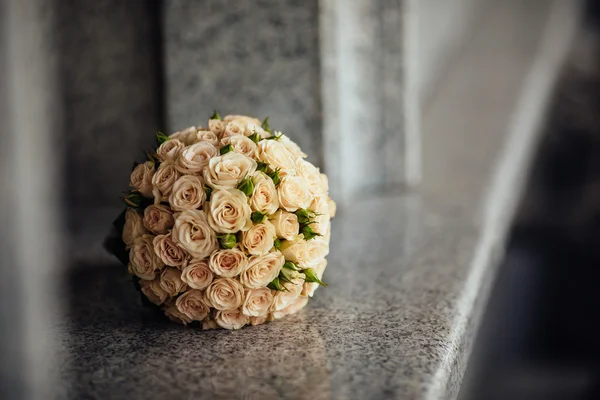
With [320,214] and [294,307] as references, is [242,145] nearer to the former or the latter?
[320,214]

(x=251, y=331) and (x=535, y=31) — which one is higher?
(x=535, y=31)

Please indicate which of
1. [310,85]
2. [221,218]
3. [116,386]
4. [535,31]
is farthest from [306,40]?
[535,31]

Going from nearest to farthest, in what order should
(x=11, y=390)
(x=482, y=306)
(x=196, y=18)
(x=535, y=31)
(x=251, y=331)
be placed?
(x=11, y=390) → (x=251, y=331) → (x=482, y=306) → (x=196, y=18) → (x=535, y=31)

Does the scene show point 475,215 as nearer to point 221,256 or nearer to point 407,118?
A: point 407,118

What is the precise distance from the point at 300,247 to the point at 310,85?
1.11 m

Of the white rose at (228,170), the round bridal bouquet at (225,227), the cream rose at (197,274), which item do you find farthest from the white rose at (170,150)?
the cream rose at (197,274)

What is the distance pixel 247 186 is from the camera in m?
1.37

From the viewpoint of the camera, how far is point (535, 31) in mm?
5938

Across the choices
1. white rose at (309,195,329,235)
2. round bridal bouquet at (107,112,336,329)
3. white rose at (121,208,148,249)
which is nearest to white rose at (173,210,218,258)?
round bridal bouquet at (107,112,336,329)

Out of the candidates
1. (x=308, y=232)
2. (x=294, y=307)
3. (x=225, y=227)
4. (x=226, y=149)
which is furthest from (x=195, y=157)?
(x=294, y=307)

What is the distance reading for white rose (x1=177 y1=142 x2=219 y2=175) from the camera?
1408mm

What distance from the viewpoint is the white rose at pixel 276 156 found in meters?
1.43

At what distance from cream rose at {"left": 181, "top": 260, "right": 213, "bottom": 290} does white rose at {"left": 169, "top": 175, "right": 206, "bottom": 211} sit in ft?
0.35

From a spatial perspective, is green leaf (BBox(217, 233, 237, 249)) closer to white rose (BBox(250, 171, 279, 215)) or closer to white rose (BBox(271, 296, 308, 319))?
white rose (BBox(250, 171, 279, 215))
